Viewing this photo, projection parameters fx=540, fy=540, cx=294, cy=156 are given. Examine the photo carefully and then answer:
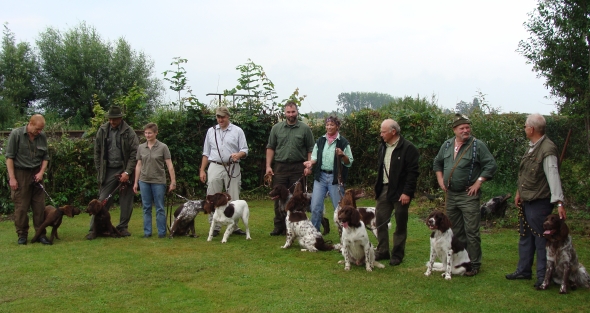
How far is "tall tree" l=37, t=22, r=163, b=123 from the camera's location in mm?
26859

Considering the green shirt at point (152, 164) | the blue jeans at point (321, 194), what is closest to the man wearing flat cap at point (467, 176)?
the blue jeans at point (321, 194)

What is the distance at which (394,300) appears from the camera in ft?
16.9

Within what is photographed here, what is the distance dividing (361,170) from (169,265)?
7749mm

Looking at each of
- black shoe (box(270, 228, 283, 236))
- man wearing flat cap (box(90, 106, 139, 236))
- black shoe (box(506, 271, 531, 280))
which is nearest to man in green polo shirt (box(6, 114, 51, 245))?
man wearing flat cap (box(90, 106, 139, 236))

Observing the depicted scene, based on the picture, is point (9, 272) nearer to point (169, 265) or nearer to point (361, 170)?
point (169, 265)

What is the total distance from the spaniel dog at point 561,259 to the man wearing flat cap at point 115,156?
Answer: 598cm

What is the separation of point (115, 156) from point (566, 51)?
844cm

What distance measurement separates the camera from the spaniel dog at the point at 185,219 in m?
8.39

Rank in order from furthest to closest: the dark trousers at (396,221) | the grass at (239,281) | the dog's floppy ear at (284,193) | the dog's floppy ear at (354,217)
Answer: the dog's floppy ear at (284,193) → the dark trousers at (396,221) → the dog's floppy ear at (354,217) → the grass at (239,281)

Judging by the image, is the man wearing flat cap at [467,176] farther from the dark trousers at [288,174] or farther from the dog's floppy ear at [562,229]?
the dark trousers at [288,174]

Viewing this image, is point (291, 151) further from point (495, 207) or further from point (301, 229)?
point (495, 207)

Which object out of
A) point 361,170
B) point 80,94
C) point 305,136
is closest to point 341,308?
point 305,136

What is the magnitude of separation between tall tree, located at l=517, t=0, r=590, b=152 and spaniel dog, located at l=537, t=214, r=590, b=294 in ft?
18.8

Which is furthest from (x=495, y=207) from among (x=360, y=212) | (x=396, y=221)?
(x=396, y=221)
